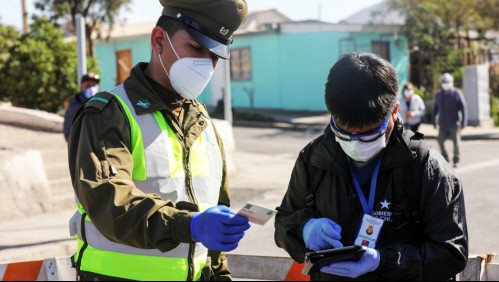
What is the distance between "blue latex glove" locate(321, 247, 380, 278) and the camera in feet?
7.79

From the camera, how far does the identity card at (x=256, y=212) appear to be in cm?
214

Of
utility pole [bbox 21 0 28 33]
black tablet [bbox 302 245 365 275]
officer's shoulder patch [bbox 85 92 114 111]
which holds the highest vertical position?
utility pole [bbox 21 0 28 33]

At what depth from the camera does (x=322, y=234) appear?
248 centimetres

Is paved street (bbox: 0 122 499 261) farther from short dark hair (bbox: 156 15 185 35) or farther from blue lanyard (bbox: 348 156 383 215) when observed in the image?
short dark hair (bbox: 156 15 185 35)

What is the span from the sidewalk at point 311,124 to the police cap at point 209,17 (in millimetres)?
16541

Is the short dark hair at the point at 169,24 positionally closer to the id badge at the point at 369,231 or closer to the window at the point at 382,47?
the id badge at the point at 369,231

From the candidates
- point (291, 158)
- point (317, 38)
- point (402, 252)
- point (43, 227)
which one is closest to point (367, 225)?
point (402, 252)

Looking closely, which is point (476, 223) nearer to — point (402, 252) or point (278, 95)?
point (402, 252)

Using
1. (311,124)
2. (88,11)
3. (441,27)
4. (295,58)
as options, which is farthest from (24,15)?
(441,27)

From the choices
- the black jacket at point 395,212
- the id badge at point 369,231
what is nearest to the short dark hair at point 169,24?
the black jacket at point 395,212

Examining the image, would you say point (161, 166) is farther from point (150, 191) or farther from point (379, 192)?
point (379, 192)

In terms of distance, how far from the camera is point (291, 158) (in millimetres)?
15016

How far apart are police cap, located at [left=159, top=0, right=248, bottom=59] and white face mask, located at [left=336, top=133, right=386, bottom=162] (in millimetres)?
566

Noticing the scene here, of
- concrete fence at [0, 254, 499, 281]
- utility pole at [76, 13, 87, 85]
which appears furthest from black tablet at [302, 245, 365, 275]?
utility pole at [76, 13, 87, 85]
